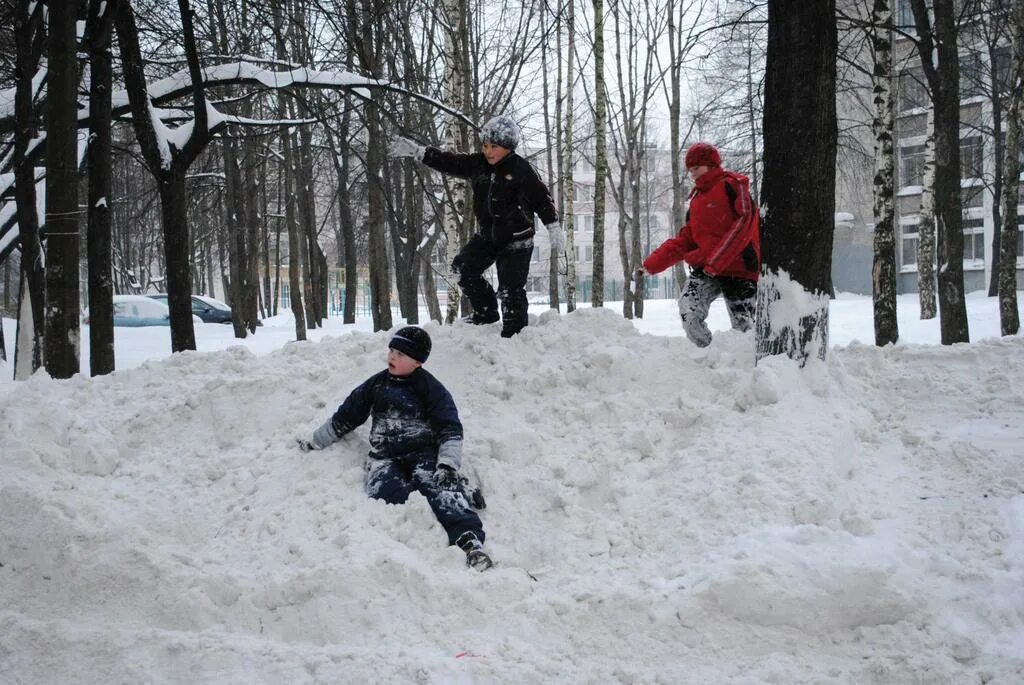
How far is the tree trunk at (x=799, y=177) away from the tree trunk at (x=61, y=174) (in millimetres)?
6110

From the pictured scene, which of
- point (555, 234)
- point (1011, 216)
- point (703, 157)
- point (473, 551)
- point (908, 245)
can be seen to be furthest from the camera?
A: point (908, 245)

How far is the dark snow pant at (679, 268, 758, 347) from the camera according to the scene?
220 inches

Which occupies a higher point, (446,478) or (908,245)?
(908,245)

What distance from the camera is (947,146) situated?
9.68m

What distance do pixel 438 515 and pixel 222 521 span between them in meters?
1.21

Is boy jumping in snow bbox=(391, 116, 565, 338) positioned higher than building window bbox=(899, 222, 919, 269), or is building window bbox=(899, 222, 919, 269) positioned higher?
building window bbox=(899, 222, 919, 269)

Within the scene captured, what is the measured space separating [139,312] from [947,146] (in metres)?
23.4

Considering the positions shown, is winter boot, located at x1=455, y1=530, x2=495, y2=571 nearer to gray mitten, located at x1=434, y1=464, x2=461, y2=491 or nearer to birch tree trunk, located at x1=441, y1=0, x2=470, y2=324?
gray mitten, located at x1=434, y1=464, x2=461, y2=491

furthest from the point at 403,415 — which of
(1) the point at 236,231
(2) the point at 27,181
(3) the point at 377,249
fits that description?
(1) the point at 236,231

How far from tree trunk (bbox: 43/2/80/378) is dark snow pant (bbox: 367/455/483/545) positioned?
473 centimetres

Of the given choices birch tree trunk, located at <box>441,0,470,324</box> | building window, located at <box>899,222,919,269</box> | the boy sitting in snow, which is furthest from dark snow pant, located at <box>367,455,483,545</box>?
building window, located at <box>899,222,919,269</box>

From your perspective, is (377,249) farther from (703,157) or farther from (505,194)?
(703,157)

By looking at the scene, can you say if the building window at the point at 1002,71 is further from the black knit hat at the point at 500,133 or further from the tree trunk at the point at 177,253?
the tree trunk at the point at 177,253

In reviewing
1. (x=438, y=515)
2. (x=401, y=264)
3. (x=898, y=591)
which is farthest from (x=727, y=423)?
(x=401, y=264)
